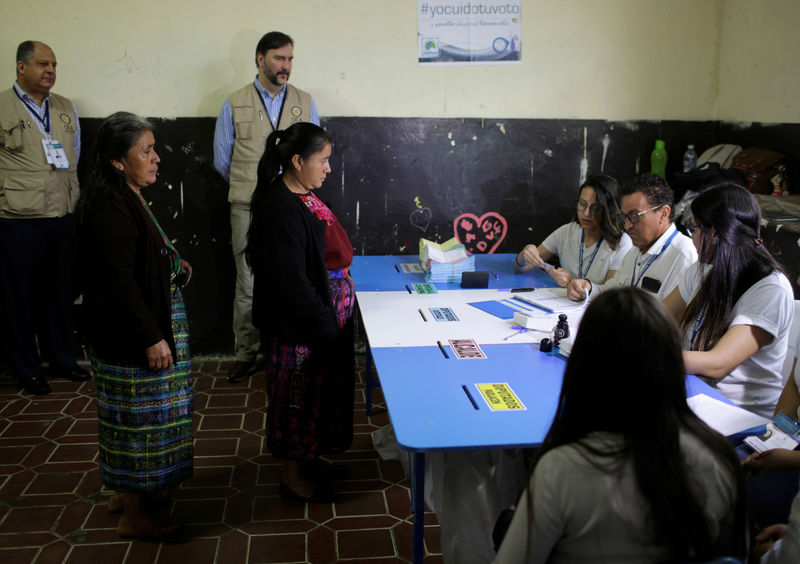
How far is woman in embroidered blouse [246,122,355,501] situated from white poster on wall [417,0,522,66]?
2.16 meters

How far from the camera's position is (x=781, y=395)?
2303mm

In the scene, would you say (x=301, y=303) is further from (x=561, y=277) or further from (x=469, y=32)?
(x=469, y=32)

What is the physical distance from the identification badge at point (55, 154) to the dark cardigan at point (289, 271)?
2029 millimetres

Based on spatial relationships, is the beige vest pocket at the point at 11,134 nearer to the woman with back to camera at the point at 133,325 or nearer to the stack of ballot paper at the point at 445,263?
the woman with back to camera at the point at 133,325

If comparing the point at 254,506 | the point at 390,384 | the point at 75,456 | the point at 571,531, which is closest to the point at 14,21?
the point at 75,456

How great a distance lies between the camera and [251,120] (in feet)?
14.1

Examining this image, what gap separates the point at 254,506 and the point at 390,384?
111 centimetres

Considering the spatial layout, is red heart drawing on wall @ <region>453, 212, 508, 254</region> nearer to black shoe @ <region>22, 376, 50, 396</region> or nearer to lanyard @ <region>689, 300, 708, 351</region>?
lanyard @ <region>689, 300, 708, 351</region>

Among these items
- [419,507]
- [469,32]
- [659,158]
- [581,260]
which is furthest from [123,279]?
[659,158]

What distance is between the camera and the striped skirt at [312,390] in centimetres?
280

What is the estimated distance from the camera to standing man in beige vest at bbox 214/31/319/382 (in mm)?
4199

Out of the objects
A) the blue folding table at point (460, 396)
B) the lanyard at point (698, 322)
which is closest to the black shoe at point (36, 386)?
the blue folding table at point (460, 396)

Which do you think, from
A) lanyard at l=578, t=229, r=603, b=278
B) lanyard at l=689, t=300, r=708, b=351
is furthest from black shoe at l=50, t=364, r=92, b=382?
lanyard at l=689, t=300, r=708, b=351

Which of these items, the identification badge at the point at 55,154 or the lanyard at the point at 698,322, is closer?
the lanyard at the point at 698,322
